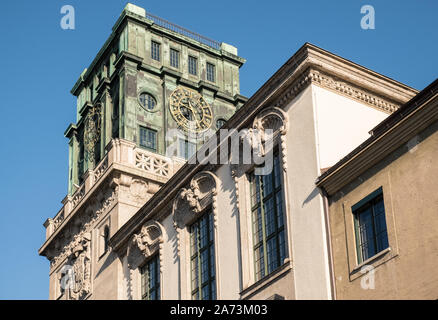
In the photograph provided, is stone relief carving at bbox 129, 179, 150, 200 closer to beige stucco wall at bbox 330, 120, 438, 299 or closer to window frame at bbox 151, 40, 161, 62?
window frame at bbox 151, 40, 161, 62

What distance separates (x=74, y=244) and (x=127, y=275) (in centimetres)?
843

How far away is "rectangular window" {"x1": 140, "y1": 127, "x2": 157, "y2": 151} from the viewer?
53.8 metres

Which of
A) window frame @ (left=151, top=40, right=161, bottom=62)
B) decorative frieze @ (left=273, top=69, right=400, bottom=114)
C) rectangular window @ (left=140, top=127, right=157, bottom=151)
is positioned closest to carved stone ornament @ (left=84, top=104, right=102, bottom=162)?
rectangular window @ (left=140, top=127, right=157, bottom=151)

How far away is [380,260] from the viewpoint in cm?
2714

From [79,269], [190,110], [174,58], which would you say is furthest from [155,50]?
[79,269]

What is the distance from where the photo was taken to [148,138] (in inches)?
2136

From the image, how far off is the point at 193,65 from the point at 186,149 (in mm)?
7547

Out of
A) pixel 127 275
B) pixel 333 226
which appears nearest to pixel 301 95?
pixel 333 226

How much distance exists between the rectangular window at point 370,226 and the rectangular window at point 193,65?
107ft

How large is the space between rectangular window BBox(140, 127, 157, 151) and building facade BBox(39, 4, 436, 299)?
6 centimetres

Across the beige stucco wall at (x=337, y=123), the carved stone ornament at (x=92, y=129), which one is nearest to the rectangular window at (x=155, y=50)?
the carved stone ornament at (x=92, y=129)

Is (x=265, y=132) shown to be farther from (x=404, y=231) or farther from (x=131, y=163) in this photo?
(x=131, y=163)

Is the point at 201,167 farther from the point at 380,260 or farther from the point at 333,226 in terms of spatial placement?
the point at 380,260
